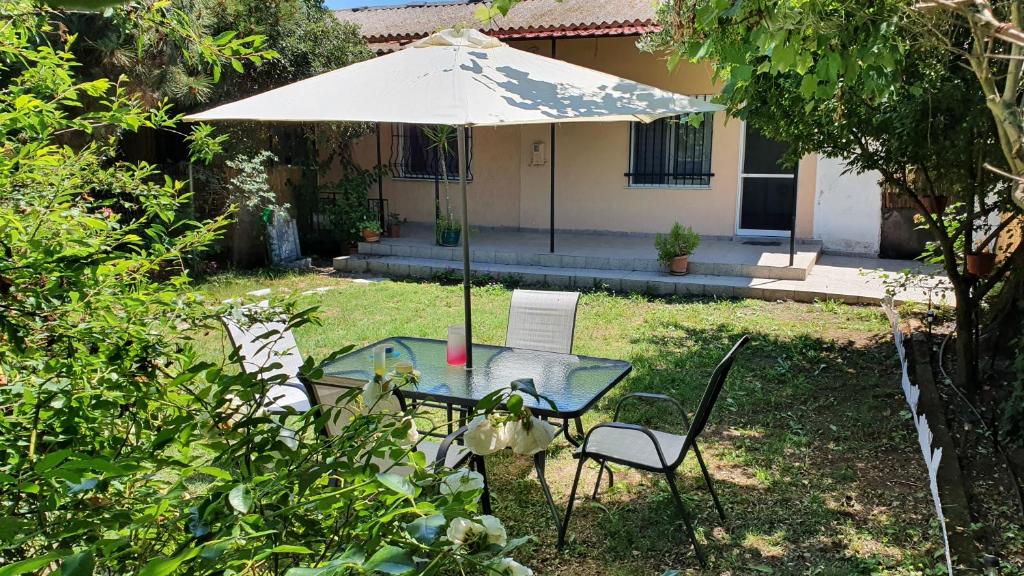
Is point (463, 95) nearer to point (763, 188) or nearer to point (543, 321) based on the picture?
point (543, 321)

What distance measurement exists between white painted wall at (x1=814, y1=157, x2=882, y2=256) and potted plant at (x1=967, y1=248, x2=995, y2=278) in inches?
175

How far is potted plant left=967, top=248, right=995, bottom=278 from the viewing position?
18.2 feet

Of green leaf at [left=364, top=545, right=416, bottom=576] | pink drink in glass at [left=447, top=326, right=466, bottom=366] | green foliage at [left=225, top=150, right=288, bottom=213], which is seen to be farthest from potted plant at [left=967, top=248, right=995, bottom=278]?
green foliage at [left=225, top=150, right=288, bottom=213]

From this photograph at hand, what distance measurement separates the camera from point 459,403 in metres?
3.62

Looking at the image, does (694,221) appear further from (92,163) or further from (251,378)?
(251,378)

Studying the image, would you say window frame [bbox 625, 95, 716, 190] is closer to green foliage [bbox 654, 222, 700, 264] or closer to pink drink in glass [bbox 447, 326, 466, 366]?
green foliage [bbox 654, 222, 700, 264]

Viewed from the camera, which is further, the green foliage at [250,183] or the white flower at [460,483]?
the green foliage at [250,183]

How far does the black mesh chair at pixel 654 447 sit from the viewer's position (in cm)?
339

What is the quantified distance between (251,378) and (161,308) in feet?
2.21

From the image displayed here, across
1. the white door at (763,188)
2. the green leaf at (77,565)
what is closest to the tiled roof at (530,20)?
the white door at (763,188)

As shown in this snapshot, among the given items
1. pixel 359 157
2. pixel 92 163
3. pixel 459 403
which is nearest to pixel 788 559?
pixel 459 403

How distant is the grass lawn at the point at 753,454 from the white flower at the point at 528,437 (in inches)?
65.9

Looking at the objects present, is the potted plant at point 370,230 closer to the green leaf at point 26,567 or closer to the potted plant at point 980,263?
the potted plant at point 980,263

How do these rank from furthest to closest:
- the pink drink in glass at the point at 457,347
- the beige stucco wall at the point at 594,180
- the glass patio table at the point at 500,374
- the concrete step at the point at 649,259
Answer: the beige stucco wall at the point at 594,180
the concrete step at the point at 649,259
the pink drink in glass at the point at 457,347
the glass patio table at the point at 500,374
